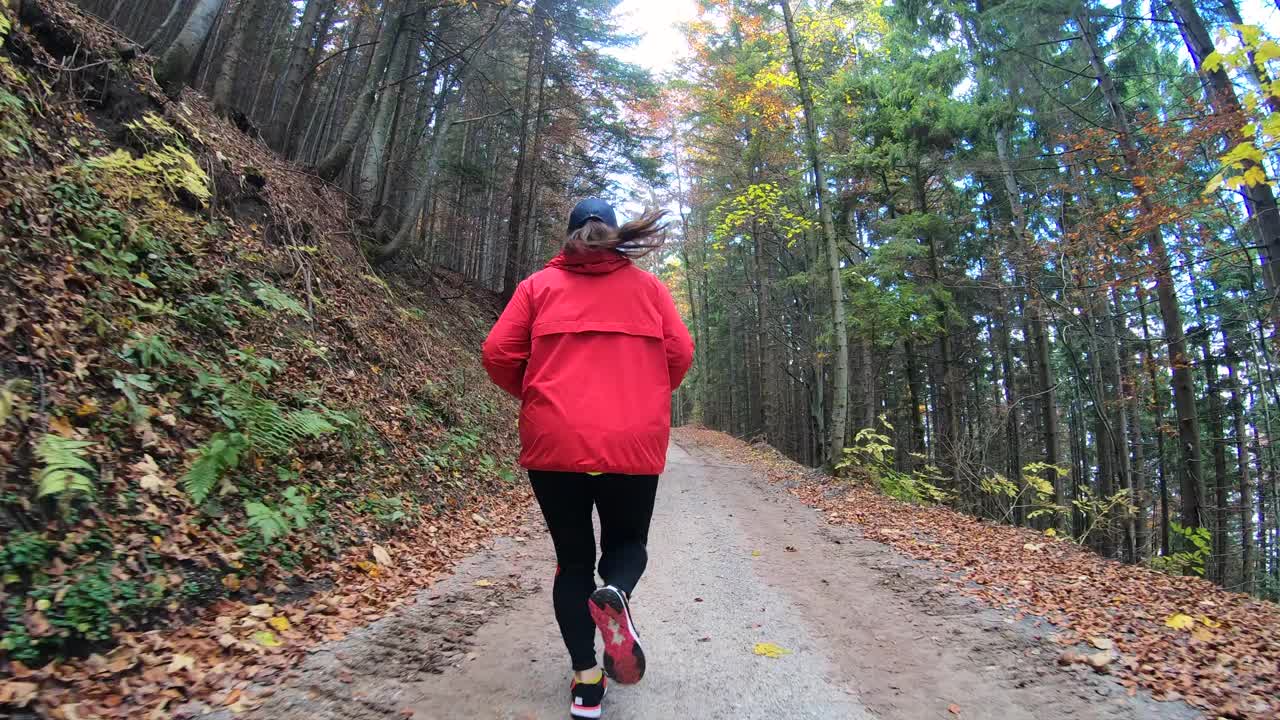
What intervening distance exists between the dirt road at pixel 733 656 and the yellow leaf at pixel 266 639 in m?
0.24

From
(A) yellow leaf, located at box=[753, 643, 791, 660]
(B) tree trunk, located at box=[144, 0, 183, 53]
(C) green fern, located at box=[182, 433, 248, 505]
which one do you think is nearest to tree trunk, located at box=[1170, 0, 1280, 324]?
(A) yellow leaf, located at box=[753, 643, 791, 660]

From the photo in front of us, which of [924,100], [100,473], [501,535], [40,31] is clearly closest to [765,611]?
[501,535]

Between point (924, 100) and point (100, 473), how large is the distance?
14062mm

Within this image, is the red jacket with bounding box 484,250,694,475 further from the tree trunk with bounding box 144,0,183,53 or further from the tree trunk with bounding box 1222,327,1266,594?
the tree trunk with bounding box 1222,327,1266,594

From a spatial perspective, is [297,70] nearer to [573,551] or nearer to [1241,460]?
[573,551]

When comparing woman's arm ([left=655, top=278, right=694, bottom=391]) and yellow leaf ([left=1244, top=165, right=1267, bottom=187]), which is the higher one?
yellow leaf ([left=1244, top=165, right=1267, bottom=187])

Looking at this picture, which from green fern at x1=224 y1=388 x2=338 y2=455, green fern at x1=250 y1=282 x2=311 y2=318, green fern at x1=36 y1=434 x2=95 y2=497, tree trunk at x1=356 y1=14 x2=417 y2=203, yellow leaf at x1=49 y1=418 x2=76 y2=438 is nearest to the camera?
green fern at x1=36 y1=434 x2=95 y2=497

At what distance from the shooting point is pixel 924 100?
1226cm

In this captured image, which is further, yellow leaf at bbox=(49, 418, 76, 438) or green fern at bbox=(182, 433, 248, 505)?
green fern at bbox=(182, 433, 248, 505)

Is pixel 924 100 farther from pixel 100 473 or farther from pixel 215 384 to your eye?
pixel 100 473

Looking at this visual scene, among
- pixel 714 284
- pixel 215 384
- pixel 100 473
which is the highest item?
pixel 714 284

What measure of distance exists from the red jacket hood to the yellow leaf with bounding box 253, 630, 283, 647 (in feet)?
8.00

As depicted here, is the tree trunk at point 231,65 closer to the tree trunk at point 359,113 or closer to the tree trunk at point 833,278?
the tree trunk at point 359,113

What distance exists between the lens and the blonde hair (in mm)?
2328
